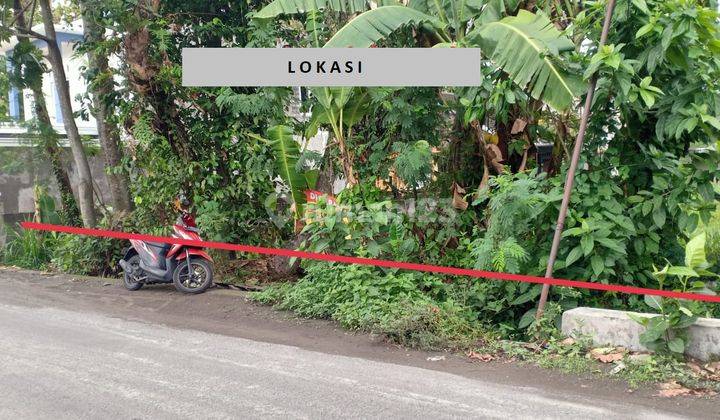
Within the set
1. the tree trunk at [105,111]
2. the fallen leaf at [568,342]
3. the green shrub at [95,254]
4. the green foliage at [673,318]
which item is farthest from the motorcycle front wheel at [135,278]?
the green foliage at [673,318]

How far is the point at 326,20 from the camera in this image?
30.6 feet

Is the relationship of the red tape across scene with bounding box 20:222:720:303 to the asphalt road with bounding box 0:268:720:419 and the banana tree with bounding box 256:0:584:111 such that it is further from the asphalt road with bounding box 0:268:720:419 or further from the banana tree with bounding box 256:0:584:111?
the banana tree with bounding box 256:0:584:111

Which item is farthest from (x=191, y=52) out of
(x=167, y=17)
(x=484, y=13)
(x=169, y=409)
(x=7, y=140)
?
(x=169, y=409)

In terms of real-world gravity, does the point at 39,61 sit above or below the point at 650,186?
above

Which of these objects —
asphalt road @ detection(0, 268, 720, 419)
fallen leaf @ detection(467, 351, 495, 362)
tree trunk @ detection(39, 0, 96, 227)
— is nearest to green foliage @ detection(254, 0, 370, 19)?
asphalt road @ detection(0, 268, 720, 419)

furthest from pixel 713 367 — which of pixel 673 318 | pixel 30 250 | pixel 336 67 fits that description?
pixel 30 250

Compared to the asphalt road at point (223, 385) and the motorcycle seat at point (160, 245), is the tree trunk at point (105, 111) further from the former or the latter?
the asphalt road at point (223, 385)

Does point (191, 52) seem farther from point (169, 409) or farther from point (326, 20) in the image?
point (169, 409)

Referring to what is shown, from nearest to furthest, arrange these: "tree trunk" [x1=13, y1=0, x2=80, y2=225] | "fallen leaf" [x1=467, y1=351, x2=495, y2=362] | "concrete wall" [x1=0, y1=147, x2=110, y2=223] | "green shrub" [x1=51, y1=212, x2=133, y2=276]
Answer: "fallen leaf" [x1=467, y1=351, x2=495, y2=362] < "green shrub" [x1=51, y1=212, x2=133, y2=276] < "tree trunk" [x1=13, y1=0, x2=80, y2=225] < "concrete wall" [x1=0, y1=147, x2=110, y2=223]

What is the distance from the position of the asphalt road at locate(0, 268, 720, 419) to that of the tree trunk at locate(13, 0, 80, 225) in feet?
14.2

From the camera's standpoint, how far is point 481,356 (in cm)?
622

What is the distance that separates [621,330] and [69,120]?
8142mm

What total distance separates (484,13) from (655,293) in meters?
3.56

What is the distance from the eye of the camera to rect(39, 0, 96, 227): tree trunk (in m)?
10.6
